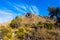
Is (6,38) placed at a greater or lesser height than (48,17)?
lesser

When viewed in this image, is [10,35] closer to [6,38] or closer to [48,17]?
[6,38]

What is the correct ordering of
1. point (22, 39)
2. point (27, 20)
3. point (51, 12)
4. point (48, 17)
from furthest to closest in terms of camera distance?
point (27, 20)
point (48, 17)
point (51, 12)
point (22, 39)

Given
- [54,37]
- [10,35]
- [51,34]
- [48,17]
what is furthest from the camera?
[48,17]

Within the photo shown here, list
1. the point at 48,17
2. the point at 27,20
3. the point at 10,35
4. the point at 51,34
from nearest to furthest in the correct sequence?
the point at 51,34 < the point at 10,35 < the point at 48,17 < the point at 27,20

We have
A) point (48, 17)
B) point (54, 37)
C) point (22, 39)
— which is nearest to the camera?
point (54, 37)

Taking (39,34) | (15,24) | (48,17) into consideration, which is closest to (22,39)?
(39,34)

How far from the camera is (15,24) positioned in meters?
42.1

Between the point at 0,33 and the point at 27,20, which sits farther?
the point at 27,20

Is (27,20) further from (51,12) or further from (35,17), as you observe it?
(51,12)

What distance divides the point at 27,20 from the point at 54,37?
27.0 meters

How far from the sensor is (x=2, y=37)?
32625mm

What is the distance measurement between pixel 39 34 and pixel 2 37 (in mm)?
9868

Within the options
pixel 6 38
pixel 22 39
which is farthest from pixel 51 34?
pixel 6 38

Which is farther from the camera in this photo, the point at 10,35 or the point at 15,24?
the point at 15,24
